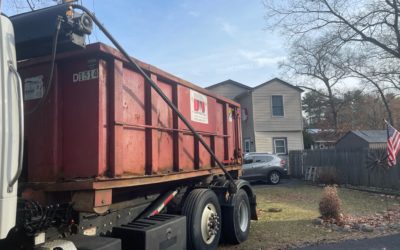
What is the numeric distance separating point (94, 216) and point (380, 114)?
182 ft

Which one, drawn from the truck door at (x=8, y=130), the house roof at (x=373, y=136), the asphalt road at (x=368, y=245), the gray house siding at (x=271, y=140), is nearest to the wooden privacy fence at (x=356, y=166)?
the house roof at (x=373, y=136)

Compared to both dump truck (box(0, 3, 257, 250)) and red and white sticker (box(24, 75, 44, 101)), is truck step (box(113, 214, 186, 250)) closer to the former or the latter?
dump truck (box(0, 3, 257, 250))

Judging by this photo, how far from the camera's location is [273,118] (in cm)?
2961

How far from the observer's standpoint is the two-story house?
29.3 metres

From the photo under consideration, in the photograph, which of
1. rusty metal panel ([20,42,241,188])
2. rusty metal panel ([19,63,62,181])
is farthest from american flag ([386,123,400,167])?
rusty metal panel ([19,63,62,181])

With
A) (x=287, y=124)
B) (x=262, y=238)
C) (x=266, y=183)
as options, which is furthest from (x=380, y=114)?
(x=262, y=238)

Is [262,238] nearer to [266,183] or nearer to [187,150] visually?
[187,150]

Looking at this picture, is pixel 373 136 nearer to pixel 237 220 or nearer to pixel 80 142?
pixel 237 220

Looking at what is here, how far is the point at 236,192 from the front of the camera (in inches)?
300

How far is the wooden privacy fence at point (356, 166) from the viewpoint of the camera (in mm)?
16234

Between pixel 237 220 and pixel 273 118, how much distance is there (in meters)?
22.7

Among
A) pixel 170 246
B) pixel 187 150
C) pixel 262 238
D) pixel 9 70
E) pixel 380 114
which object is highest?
pixel 380 114

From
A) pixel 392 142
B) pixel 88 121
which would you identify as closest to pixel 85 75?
pixel 88 121

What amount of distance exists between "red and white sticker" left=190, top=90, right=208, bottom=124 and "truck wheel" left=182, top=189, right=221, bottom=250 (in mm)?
1249
